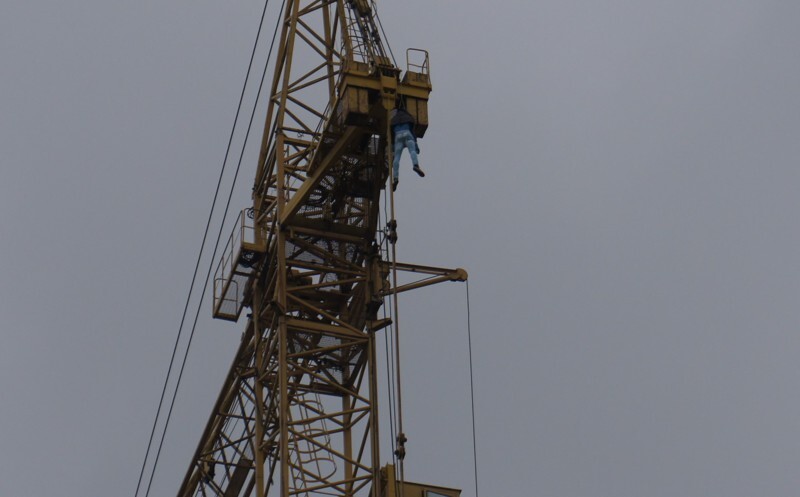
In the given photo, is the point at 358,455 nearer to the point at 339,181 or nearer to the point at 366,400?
the point at 366,400

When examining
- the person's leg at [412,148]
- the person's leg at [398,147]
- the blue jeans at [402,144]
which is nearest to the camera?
the person's leg at [412,148]

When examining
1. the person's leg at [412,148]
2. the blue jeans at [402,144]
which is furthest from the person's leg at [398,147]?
the person's leg at [412,148]

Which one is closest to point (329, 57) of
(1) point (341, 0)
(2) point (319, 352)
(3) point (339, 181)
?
(1) point (341, 0)

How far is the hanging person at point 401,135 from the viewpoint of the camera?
155ft

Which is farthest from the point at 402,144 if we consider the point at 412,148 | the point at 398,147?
the point at 412,148

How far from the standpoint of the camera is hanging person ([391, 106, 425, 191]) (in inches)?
1859

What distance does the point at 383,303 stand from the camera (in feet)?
165

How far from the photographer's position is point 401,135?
47344mm

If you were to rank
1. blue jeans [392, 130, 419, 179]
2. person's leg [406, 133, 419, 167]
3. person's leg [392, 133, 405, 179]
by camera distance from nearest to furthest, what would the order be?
person's leg [406, 133, 419, 167] < blue jeans [392, 130, 419, 179] < person's leg [392, 133, 405, 179]

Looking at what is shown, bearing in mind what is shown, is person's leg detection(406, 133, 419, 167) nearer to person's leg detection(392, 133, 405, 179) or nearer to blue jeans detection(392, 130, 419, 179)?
blue jeans detection(392, 130, 419, 179)

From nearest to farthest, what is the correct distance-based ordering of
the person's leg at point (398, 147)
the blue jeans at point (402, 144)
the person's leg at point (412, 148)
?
the person's leg at point (412, 148) → the blue jeans at point (402, 144) → the person's leg at point (398, 147)

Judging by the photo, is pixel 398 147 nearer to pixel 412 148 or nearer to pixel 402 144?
pixel 402 144

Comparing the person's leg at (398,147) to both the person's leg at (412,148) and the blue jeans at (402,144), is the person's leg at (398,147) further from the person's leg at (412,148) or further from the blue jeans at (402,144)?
the person's leg at (412,148)

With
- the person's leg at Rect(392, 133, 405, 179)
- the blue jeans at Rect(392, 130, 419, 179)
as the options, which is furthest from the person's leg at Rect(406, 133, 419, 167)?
the person's leg at Rect(392, 133, 405, 179)
